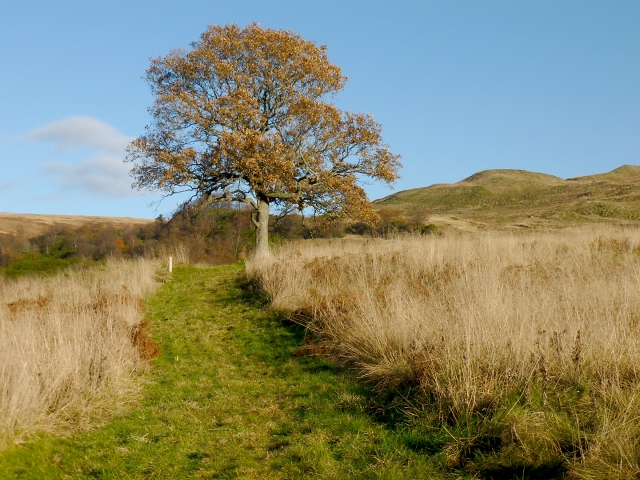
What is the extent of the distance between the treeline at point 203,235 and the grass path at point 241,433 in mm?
12482

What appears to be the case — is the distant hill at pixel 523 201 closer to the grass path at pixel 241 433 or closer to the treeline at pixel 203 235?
the treeline at pixel 203 235

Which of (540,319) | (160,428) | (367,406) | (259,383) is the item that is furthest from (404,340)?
(160,428)

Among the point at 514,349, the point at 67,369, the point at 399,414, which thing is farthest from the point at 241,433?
the point at 514,349

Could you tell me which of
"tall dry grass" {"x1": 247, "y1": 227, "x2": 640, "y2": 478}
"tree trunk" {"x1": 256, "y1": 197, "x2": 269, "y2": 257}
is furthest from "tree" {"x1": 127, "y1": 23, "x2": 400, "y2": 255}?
"tall dry grass" {"x1": 247, "y1": 227, "x2": 640, "y2": 478}

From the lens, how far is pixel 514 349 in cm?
599

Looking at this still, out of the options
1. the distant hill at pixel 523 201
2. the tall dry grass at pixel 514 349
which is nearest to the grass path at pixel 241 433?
the tall dry grass at pixel 514 349

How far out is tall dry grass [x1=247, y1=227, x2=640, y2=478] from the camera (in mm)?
4727

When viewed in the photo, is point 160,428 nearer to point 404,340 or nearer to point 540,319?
point 404,340

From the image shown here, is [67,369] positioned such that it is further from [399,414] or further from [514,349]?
[514,349]

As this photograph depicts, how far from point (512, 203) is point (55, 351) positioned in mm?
67018

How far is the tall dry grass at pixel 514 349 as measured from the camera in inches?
186

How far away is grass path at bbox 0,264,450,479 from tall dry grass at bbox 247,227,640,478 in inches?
24.3

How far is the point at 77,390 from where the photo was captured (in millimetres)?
6801

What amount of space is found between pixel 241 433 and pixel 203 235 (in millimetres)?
35714
